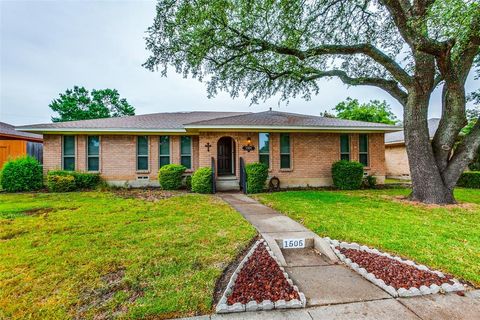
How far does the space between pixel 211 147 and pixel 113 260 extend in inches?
283

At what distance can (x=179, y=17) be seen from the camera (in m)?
6.78

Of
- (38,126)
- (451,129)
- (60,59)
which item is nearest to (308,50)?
(451,129)

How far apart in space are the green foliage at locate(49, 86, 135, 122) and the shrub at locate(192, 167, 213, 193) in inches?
1057

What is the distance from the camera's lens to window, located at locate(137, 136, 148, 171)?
10.9 meters

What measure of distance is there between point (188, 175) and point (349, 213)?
737cm

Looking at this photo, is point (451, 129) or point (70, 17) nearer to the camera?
point (451, 129)

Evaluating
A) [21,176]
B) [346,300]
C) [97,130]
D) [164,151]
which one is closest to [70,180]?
[21,176]

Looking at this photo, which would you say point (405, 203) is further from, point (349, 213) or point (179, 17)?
point (179, 17)

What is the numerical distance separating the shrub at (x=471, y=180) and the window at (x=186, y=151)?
1399cm

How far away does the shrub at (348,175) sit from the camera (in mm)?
10070

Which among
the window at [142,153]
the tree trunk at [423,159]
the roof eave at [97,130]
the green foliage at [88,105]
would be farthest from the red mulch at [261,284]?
the green foliage at [88,105]

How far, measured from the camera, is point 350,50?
7488 millimetres

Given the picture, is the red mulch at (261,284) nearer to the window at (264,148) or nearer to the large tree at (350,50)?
the large tree at (350,50)

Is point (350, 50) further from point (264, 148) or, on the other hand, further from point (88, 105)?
point (88, 105)
